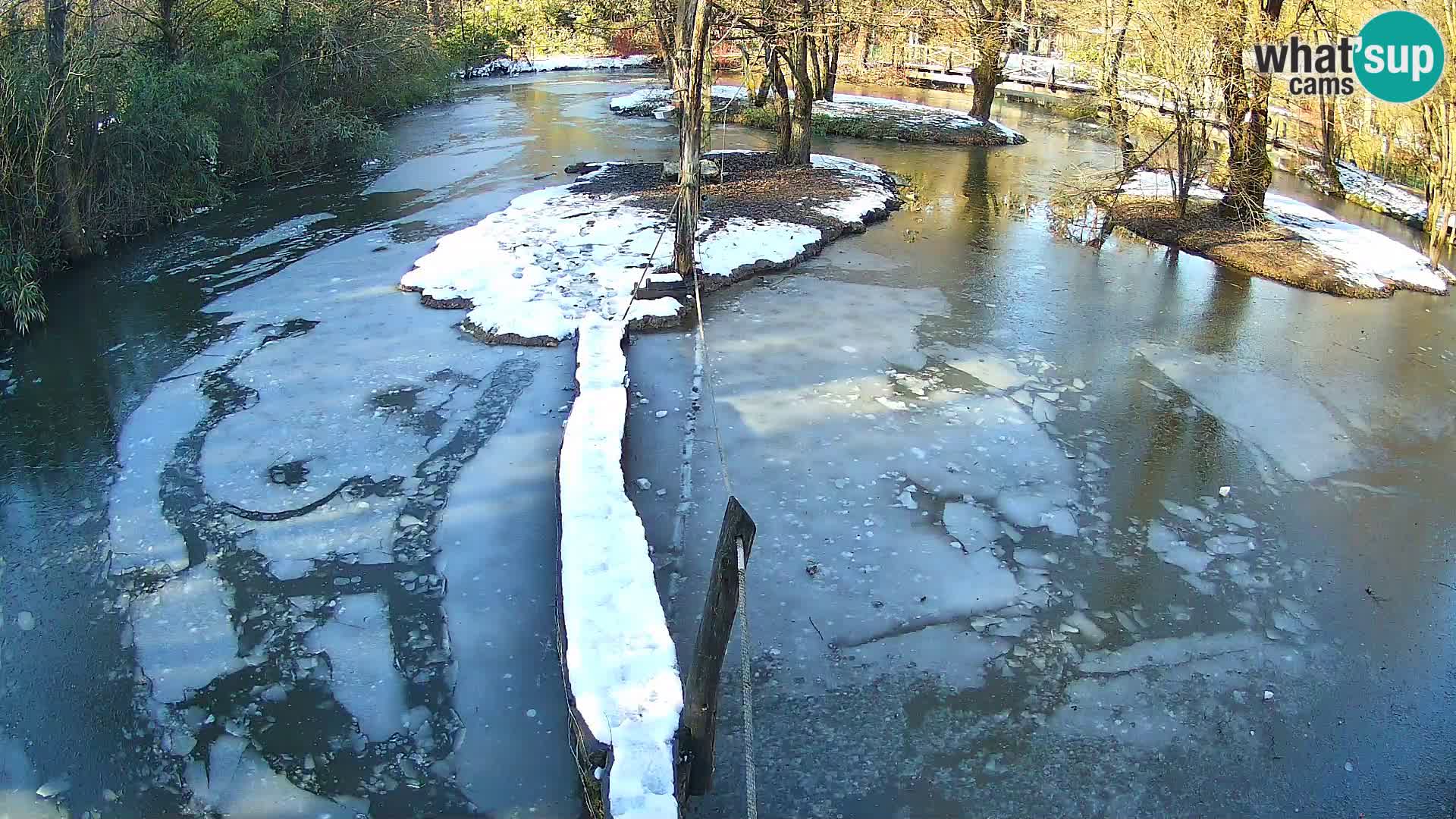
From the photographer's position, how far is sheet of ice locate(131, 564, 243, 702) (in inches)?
199

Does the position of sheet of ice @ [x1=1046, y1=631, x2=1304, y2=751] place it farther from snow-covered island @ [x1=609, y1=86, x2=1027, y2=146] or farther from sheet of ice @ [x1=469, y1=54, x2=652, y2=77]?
sheet of ice @ [x1=469, y1=54, x2=652, y2=77]

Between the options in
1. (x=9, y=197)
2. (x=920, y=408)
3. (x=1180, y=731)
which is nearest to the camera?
(x=1180, y=731)

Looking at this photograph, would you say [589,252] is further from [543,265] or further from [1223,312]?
[1223,312]

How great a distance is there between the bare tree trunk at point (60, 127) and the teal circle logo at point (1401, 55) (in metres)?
16.2

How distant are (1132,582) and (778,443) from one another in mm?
2645

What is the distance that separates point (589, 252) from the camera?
1193 centimetres

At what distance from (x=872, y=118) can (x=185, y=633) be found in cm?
2028

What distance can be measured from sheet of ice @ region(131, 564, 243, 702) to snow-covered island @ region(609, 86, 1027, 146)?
16.4 meters

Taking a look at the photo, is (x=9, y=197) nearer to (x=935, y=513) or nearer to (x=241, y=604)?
(x=241, y=604)

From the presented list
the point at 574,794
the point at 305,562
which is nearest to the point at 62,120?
the point at 305,562

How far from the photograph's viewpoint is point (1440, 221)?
44.7ft

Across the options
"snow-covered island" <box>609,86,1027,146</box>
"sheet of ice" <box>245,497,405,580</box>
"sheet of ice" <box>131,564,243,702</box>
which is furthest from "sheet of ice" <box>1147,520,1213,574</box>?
"snow-covered island" <box>609,86,1027,146</box>

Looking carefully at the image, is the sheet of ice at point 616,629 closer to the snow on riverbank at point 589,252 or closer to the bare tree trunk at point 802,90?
the snow on riverbank at point 589,252

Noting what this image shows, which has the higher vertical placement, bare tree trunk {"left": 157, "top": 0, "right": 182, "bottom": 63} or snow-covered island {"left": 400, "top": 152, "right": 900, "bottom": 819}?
bare tree trunk {"left": 157, "top": 0, "right": 182, "bottom": 63}
